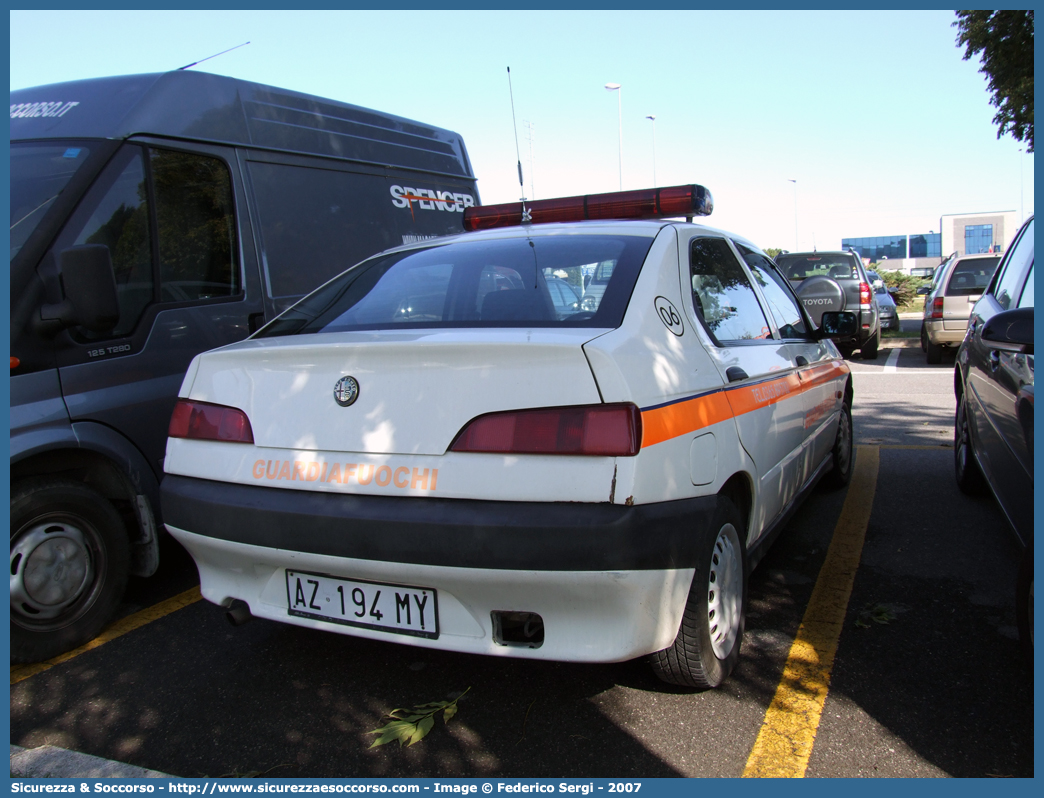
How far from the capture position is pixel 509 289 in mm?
2846

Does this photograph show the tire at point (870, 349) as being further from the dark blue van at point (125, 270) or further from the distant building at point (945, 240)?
the distant building at point (945, 240)

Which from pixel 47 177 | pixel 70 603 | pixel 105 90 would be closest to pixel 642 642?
pixel 70 603

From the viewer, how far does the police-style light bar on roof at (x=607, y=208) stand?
12.9 ft

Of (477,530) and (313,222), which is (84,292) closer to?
(313,222)

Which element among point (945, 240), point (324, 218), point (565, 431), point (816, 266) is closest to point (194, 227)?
point (324, 218)

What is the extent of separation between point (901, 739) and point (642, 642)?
0.90m

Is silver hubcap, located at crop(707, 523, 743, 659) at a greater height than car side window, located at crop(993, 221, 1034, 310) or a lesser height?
lesser

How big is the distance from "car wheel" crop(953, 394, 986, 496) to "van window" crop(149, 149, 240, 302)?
14.5ft

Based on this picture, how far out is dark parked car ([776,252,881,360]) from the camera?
1244 cm

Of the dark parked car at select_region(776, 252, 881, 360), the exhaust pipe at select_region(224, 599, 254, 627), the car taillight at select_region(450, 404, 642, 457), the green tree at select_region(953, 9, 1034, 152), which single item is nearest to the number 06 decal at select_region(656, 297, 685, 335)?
the car taillight at select_region(450, 404, 642, 457)

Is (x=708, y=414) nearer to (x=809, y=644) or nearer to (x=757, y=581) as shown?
(x=809, y=644)

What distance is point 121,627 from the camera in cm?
346

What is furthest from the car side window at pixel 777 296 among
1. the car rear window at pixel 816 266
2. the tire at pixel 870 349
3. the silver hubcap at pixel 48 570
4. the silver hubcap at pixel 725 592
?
the tire at pixel 870 349

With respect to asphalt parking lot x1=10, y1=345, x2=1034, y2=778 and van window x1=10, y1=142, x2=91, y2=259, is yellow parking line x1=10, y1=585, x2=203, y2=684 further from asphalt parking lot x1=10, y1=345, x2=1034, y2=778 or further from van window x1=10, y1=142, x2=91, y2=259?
van window x1=10, y1=142, x2=91, y2=259
